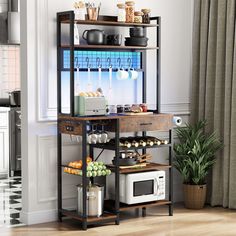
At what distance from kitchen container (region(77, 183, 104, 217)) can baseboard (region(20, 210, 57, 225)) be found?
0.33m

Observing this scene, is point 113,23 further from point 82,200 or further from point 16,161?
point 16,161

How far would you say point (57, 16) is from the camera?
6164 millimetres

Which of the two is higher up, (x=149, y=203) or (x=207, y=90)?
(x=207, y=90)

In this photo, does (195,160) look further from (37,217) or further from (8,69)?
(8,69)

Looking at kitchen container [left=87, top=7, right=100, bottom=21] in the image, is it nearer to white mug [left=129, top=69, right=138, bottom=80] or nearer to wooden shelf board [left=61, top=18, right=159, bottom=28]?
wooden shelf board [left=61, top=18, right=159, bottom=28]

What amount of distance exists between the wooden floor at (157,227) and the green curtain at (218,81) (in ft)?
1.32

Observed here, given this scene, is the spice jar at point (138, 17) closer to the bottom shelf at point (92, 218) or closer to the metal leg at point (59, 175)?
the metal leg at point (59, 175)

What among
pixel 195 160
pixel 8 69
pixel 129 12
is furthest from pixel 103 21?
pixel 8 69

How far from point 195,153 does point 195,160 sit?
7 centimetres

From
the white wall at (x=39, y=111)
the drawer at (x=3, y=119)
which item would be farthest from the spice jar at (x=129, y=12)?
the drawer at (x=3, y=119)

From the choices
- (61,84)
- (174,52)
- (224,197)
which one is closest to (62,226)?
(61,84)

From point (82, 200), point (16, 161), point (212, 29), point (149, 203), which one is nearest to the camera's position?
point (82, 200)

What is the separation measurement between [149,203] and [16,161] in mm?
2841

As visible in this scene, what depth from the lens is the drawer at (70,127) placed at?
234 inches
